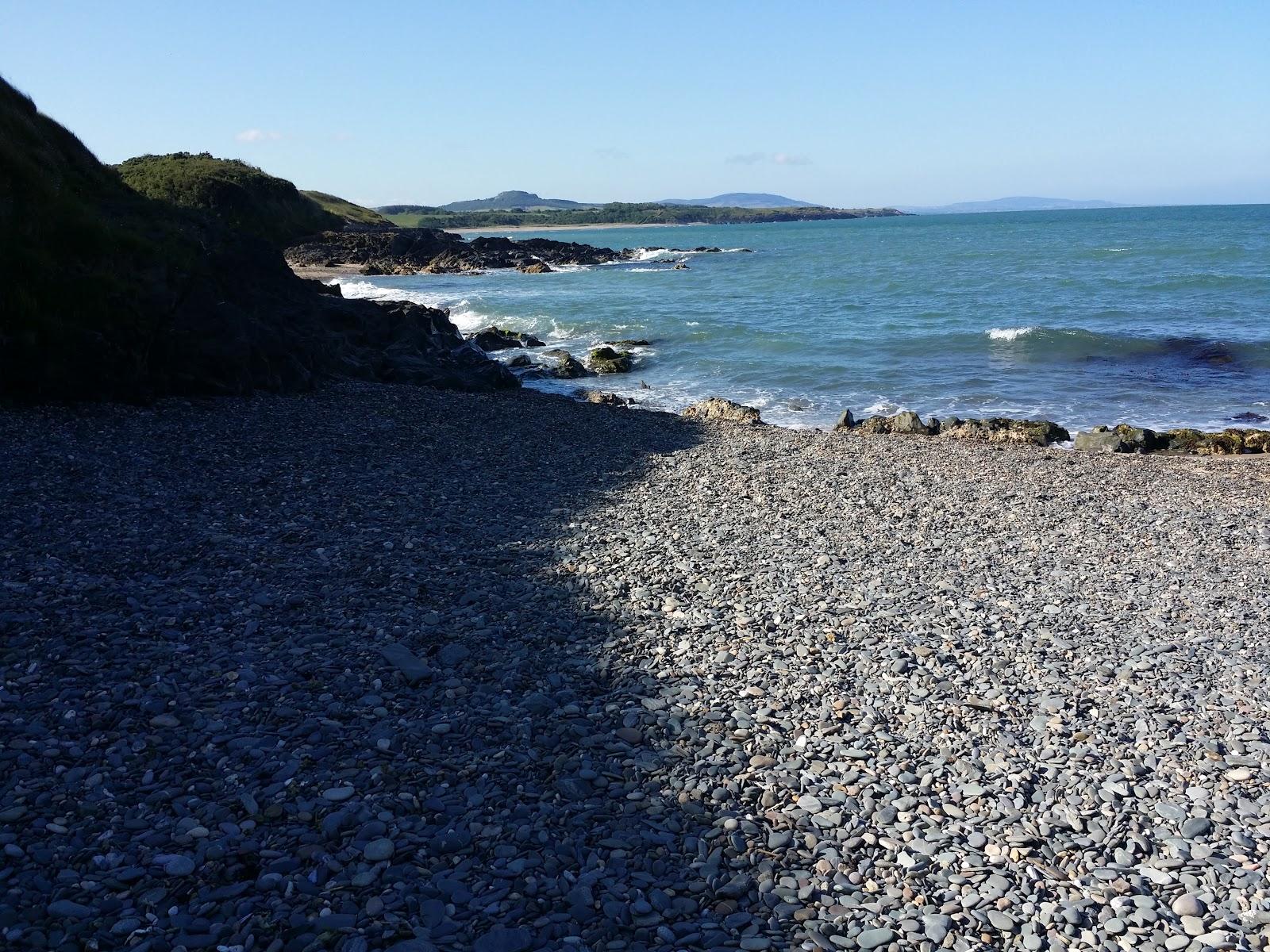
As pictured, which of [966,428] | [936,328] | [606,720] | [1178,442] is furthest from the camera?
[936,328]

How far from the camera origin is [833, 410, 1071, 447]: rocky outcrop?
19406 mm

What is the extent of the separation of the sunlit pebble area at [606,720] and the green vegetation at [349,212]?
282ft

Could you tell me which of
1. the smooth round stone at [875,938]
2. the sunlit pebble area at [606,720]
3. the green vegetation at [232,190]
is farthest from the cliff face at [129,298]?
the green vegetation at [232,190]

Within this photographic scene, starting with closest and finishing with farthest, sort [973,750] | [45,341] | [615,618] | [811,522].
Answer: [973,750], [615,618], [811,522], [45,341]

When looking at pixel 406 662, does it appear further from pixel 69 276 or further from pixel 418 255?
pixel 418 255

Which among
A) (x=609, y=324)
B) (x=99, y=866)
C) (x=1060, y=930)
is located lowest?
(x=1060, y=930)

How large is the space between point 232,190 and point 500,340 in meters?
39.3

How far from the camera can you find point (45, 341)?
14281mm

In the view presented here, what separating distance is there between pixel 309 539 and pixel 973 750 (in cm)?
718

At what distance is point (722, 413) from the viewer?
860 inches

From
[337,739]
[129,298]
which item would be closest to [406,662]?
[337,739]

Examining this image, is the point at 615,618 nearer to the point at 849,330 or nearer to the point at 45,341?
the point at 45,341

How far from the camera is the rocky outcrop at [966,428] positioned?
19406 mm

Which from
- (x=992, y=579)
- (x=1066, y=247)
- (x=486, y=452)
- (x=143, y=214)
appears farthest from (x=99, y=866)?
(x=1066, y=247)
